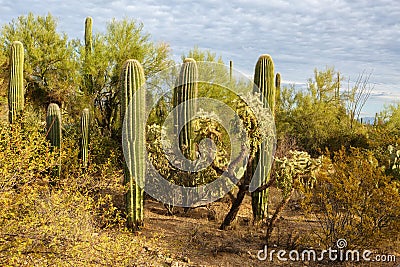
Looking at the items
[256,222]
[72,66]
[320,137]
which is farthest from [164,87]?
[320,137]

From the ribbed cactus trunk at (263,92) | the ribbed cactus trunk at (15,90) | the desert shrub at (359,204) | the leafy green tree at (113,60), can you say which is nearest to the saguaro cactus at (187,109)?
the ribbed cactus trunk at (263,92)

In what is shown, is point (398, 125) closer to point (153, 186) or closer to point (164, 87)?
point (164, 87)

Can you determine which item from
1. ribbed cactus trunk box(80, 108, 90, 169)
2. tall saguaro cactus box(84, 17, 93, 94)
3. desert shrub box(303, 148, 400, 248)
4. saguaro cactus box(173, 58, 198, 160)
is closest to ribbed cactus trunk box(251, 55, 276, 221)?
saguaro cactus box(173, 58, 198, 160)

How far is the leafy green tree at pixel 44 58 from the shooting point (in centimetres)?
1303

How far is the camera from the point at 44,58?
1320 centimetres

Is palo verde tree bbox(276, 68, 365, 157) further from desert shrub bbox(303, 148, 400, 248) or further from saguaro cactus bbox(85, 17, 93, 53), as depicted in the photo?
desert shrub bbox(303, 148, 400, 248)

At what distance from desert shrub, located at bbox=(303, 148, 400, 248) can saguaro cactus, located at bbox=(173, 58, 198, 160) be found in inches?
116

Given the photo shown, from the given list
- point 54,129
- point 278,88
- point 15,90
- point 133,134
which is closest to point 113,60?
point 15,90

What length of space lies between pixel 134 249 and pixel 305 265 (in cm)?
254

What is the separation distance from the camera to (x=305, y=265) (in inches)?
223

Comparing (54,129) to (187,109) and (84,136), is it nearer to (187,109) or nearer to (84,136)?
(84,136)

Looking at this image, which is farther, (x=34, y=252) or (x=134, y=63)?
(x=134, y=63)

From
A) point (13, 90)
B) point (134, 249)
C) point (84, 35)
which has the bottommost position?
point (134, 249)

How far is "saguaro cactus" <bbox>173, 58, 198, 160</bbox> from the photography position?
803cm
